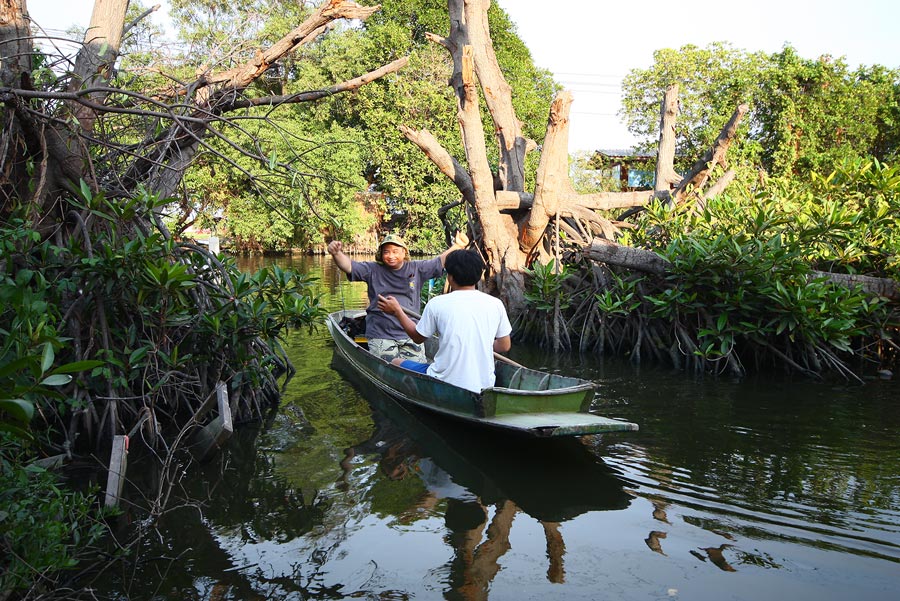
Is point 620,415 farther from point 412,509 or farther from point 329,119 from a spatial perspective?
point 329,119

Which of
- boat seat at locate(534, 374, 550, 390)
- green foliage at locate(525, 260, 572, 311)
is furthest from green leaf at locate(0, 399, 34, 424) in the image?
green foliage at locate(525, 260, 572, 311)

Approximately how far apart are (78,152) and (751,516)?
17.1ft

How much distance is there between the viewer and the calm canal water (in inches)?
134

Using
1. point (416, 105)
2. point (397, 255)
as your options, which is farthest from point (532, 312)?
point (416, 105)

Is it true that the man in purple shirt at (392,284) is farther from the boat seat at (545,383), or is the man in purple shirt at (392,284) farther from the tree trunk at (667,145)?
the tree trunk at (667,145)

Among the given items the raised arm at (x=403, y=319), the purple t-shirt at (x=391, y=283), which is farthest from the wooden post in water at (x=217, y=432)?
the purple t-shirt at (x=391, y=283)

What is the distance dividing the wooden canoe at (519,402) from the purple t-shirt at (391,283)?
1167mm

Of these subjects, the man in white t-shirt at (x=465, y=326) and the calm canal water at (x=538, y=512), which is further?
the man in white t-shirt at (x=465, y=326)

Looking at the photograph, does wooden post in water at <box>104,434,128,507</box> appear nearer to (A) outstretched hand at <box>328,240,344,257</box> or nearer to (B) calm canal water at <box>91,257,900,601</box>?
(B) calm canal water at <box>91,257,900,601</box>

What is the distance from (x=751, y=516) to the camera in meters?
4.18

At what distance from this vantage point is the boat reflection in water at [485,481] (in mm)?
3750

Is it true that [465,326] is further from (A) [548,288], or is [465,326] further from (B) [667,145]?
(B) [667,145]

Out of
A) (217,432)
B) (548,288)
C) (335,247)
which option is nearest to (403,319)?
(335,247)

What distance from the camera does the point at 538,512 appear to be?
4340mm
